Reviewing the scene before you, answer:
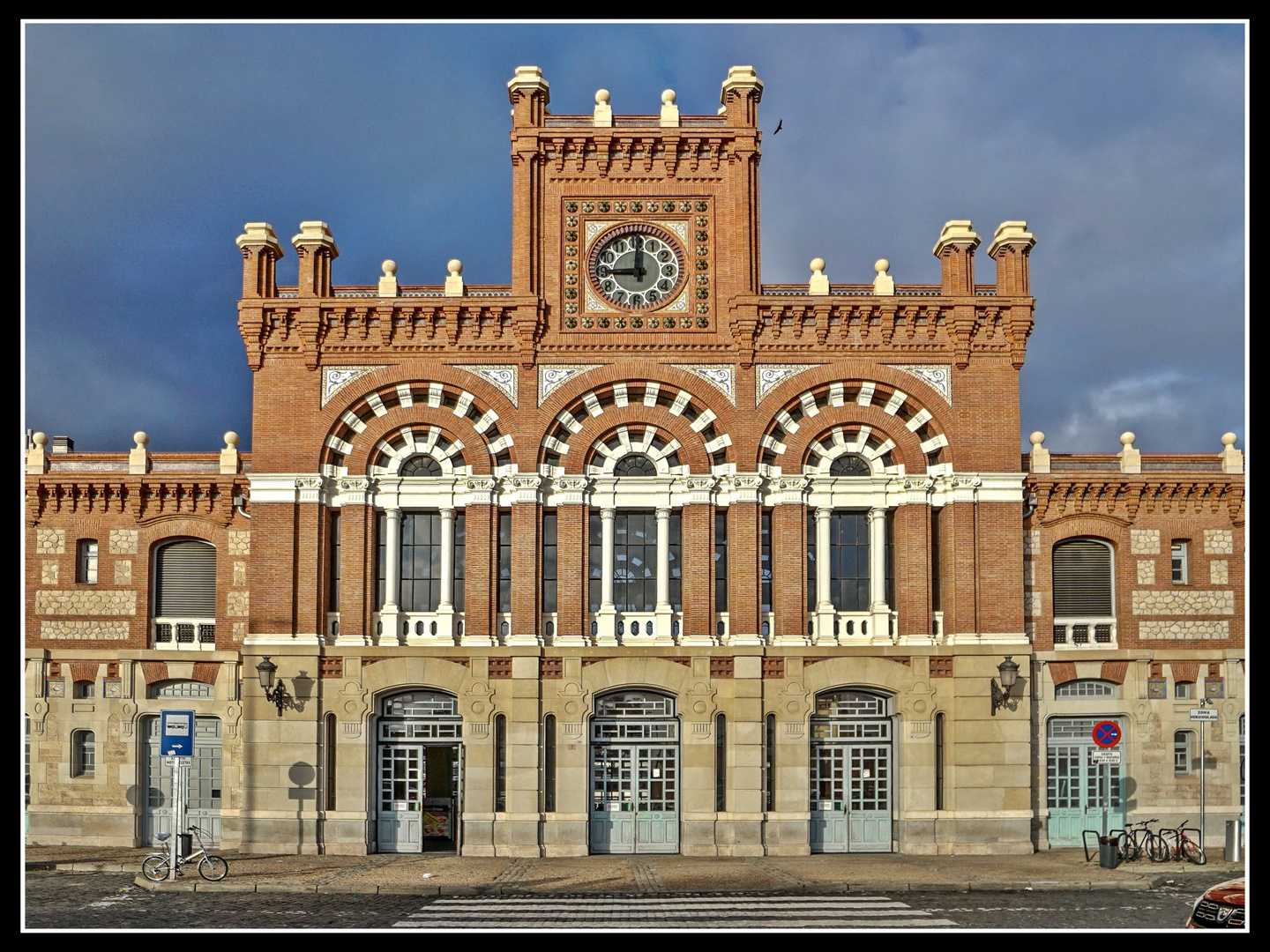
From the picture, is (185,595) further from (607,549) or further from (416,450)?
(607,549)

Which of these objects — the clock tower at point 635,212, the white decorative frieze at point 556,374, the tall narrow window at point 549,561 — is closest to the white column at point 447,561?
the tall narrow window at point 549,561

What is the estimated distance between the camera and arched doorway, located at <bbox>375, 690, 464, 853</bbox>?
2833 centimetres

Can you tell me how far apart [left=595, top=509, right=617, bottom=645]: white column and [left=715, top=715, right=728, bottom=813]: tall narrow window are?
2946 millimetres

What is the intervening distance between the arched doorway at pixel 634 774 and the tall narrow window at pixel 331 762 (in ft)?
18.4

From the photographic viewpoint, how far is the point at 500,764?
92.6 feet

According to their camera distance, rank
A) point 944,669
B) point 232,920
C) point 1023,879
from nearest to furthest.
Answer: point 232,920, point 1023,879, point 944,669

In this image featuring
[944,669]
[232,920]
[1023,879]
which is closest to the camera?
[232,920]

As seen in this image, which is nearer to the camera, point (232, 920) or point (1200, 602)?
point (232, 920)

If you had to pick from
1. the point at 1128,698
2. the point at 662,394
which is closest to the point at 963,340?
the point at 662,394

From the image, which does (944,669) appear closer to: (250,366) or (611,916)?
(611,916)

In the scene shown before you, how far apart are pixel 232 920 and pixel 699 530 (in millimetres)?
12621

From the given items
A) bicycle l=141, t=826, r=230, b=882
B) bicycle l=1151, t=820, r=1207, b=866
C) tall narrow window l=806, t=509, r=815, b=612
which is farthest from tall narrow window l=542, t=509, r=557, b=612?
bicycle l=1151, t=820, r=1207, b=866

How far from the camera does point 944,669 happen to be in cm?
2862

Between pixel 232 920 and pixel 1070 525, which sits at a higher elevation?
pixel 1070 525
